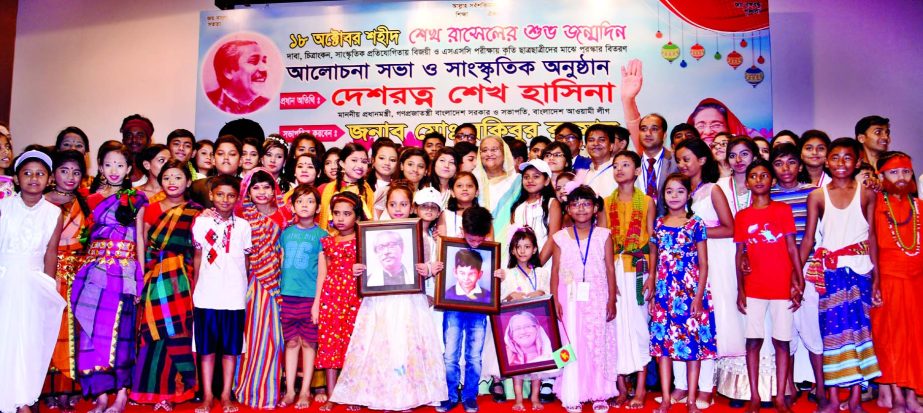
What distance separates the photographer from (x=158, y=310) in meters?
4.64

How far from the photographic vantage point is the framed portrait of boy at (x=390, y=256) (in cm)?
449

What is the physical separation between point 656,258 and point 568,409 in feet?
3.69

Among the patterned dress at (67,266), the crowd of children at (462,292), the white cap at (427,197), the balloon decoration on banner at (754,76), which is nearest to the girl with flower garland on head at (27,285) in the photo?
the crowd of children at (462,292)

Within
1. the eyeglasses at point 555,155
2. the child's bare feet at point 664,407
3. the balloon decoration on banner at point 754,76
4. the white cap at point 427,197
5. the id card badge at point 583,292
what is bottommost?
the child's bare feet at point 664,407

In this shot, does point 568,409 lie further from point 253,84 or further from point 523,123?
point 253,84

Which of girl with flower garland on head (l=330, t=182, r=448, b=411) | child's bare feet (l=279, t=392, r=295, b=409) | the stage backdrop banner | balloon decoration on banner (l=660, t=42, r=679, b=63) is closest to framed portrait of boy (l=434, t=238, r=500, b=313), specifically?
girl with flower garland on head (l=330, t=182, r=448, b=411)

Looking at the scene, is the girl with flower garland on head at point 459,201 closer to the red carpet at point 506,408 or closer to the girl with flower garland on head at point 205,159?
the red carpet at point 506,408

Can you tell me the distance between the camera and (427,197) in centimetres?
478

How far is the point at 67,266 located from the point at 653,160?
4267 mm

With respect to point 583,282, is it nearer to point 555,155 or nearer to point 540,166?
point 540,166

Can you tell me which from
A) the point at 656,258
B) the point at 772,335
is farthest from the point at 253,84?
the point at 772,335

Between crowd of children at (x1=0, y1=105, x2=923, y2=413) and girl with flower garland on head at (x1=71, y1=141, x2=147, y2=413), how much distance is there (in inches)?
0.5

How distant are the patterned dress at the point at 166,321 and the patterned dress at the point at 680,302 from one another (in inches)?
120

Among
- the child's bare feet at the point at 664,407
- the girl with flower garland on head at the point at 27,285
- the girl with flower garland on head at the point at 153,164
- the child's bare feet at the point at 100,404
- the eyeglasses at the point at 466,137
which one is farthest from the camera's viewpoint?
the eyeglasses at the point at 466,137
